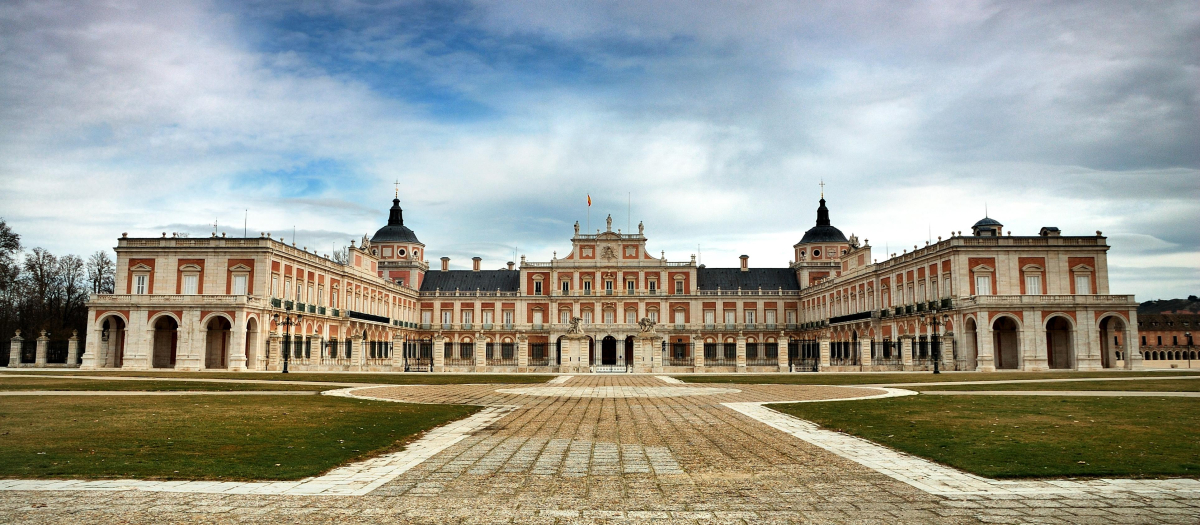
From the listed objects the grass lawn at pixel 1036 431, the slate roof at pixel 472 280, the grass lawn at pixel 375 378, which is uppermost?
the slate roof at pixel 472 280

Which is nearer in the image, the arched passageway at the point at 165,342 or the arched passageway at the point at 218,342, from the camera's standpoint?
the arched passageway at the point at 218,342

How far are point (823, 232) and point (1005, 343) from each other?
34796mm

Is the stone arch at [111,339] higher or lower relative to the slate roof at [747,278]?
lower

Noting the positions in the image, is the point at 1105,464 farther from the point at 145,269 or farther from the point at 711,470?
the point at 145,269

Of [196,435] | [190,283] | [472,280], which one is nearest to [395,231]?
[472,280]

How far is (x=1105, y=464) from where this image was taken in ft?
29.1

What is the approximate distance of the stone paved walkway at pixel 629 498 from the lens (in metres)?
6.59

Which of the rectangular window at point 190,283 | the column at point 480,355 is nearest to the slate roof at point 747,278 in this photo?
the column at point 480,355

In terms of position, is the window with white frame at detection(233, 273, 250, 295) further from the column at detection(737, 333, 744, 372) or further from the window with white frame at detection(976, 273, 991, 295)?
the window with white frame at detection(976, 273, 991, 295)

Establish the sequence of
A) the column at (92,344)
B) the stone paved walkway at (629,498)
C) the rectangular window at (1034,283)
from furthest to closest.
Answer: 1. the rectangular window at (1034,283)
2. the column at (92,344)
3. the stone paved walkway at (629,498)

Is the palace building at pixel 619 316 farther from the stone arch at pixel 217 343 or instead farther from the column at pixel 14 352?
the column at pixel 14 352

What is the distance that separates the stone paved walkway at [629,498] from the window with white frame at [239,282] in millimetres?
39431

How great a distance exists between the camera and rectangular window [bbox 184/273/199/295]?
4669 centimetres

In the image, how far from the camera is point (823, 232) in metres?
80.2
